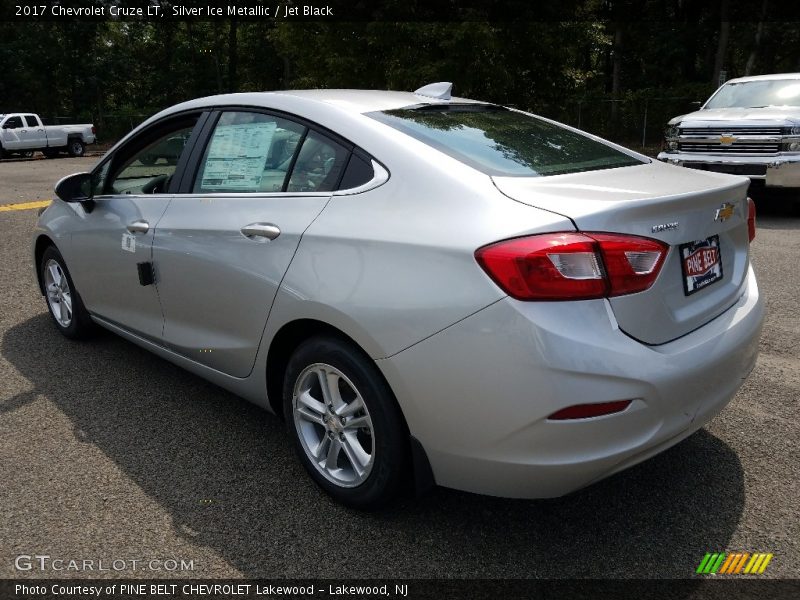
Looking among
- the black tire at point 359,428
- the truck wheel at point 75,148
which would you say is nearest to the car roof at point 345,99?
the black tire at point 359,428

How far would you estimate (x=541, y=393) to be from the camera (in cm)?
226

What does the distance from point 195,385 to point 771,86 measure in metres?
9.93

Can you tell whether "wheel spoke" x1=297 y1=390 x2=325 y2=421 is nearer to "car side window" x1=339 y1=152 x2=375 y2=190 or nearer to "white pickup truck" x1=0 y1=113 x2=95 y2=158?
"car side window" x1=339 y1=152 x2=375 y2=190

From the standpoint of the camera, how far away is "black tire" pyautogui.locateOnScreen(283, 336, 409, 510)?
2.64 m


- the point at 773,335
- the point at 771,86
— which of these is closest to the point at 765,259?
the point at 773,335

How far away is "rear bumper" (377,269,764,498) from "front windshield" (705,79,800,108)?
9.40 metres

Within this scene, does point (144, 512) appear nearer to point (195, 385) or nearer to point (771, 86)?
point (195, 385)

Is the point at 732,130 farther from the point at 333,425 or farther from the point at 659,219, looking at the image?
the point at 333,425

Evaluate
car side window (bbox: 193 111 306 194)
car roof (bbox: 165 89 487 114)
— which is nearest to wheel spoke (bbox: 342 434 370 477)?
car side window (bbox: 193 111 306 194)

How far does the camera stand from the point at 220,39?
156 ft

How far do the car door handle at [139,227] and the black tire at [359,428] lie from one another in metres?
1.27

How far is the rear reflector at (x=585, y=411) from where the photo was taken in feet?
7.45

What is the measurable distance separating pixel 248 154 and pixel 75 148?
30.4 m

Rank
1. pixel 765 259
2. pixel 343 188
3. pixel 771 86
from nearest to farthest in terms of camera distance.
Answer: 1. pixel 343 188
2. pixel 765 259
3. pixel 771 86
